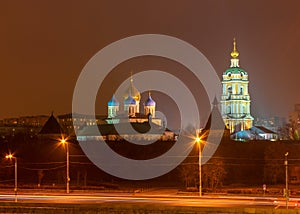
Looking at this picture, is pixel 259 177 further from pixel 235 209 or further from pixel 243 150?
pixel 235 209

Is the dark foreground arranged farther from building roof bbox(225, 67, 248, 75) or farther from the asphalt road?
building roof bbox(225, 67, 248, 75)

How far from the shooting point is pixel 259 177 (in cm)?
7838

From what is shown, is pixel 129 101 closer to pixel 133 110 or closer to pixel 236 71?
pixel 133 110

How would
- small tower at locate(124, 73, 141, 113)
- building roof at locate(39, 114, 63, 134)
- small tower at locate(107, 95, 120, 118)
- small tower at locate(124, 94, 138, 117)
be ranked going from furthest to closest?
1. small tower at locate(107, 95, 120, 118)
2. small tower at locate(124, 73, 141, 113)
3. small tower at locate(124, 94, 138, 117)
4. building roof at locate(39, 114, 63, 134)

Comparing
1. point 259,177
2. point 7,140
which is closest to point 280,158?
A: point 259,177

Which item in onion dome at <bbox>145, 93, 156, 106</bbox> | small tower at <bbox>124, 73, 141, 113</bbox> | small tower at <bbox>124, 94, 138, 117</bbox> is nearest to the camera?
small tower at <bbox>124, 94, 138, 117</bbox>

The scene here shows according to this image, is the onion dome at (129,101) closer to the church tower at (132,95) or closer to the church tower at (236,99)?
the church tower at (132,95)

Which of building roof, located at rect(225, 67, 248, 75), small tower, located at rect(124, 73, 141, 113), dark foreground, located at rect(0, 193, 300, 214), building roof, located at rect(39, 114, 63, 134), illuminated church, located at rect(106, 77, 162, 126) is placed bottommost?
dark foreground, located at rect(0, 193, 300, 214)

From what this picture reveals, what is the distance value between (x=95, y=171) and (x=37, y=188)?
879 inches

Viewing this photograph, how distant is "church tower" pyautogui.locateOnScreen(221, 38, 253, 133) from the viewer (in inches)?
5748

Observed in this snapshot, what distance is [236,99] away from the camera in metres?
146

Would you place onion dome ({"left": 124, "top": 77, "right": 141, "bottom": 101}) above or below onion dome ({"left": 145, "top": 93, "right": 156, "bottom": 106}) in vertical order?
above

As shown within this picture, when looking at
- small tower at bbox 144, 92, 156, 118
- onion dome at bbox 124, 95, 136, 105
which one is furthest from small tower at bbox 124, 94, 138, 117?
small tower at bbox 144, 92, 156, 118

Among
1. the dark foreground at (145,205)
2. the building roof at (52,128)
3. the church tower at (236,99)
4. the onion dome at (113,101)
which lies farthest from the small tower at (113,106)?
the dark foreground at (145,205)
